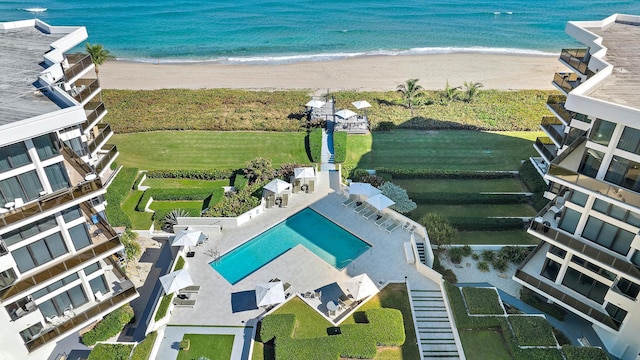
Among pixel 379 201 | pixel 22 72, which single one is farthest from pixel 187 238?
pixel 379 201

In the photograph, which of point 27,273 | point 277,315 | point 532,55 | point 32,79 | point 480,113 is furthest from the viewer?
point 532,55

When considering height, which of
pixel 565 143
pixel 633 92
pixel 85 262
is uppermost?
pixel 633 92

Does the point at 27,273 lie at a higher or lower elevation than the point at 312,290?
higher

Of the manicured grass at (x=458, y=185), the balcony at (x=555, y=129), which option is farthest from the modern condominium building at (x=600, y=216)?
the manicured grass at (x=458, y=185)

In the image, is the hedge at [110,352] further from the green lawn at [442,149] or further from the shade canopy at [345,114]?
the shade canopy at [345,114]

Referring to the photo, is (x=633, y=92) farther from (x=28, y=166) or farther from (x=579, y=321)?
(x=28, y=166)

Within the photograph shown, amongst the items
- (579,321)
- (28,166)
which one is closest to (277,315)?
(28,166)

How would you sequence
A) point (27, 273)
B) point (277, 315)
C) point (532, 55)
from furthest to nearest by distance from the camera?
1. point (532, 55)
2. point (277, 315)
3. point (27, 273)

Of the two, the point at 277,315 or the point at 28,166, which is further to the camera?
the point at 277,315

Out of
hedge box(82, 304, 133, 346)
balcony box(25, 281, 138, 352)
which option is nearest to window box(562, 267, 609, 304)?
balcony box(25, 281, 138, 352)
